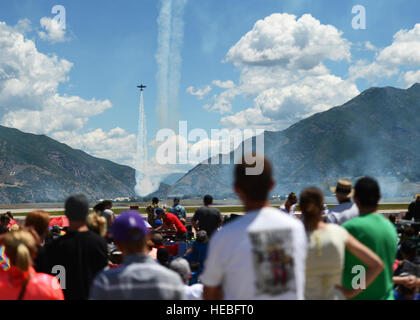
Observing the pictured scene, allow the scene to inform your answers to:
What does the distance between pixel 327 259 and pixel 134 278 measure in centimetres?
167

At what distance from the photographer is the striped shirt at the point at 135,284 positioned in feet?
11.2

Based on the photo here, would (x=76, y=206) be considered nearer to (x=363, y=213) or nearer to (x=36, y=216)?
(x=36, y=216)

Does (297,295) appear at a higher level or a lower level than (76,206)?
lower

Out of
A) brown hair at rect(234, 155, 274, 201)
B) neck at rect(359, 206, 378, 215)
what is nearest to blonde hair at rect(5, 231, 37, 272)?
brown hair at rect(234, 155, 274, 201)

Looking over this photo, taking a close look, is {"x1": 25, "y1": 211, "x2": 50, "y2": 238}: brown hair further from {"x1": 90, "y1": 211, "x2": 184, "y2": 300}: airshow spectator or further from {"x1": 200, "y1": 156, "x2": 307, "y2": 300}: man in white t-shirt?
{"x1": 200, "y1": 156, "x2": 307, "y2": 300}: man in white t-shirt

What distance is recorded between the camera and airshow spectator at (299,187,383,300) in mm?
3957

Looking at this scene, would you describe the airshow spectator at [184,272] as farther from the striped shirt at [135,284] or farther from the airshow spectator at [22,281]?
the striped shirt at [135,284]

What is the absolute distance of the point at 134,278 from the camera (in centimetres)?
346

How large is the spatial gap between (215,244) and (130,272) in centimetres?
73

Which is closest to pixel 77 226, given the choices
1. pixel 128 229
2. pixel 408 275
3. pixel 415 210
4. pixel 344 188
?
pixel 128 229

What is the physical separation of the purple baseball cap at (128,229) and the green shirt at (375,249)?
219cm
